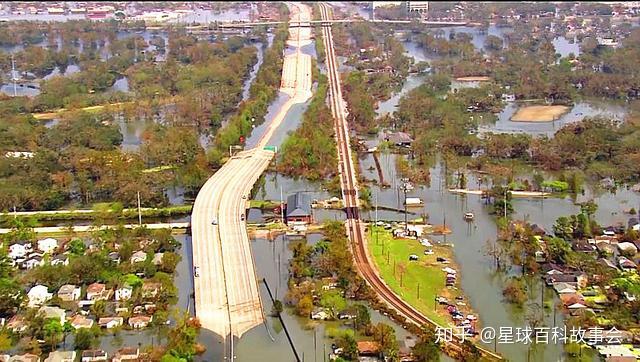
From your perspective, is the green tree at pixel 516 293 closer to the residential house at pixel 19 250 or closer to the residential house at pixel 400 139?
the residential house at pixel 19 250

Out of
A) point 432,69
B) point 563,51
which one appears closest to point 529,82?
point 432,69

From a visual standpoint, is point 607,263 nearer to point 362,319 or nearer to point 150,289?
point 362,319

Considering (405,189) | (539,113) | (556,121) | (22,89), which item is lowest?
(405,189)

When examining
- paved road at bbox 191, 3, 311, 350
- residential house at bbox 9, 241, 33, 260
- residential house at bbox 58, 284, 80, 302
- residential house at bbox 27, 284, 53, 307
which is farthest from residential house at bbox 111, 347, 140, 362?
residential house at bbox 9, 241, 33, 260

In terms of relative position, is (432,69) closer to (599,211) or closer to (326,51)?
(326,51)

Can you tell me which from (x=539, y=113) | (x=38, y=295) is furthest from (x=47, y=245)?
(x=539, y=113)

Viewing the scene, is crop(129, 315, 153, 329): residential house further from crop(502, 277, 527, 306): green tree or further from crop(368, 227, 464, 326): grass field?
crop(502, 277, 527, 306): green tree
